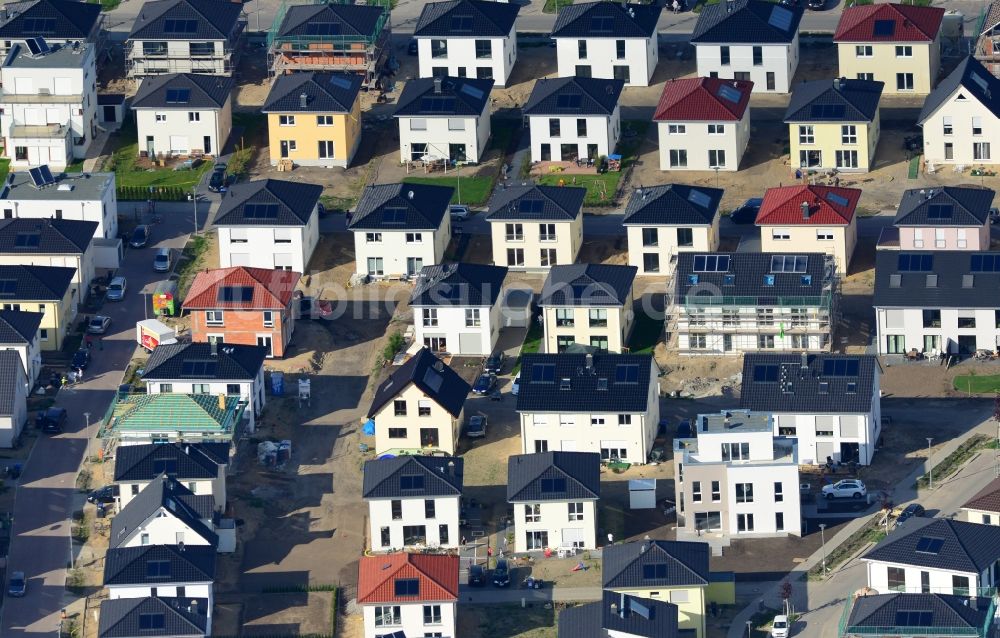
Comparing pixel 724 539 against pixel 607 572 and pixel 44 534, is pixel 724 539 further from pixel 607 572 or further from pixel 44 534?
pixel 44 534

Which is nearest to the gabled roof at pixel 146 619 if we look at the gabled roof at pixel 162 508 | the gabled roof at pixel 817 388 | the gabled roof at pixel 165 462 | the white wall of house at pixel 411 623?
the gabled roof at pixel 162 508

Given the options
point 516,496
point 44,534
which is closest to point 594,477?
point 516,496

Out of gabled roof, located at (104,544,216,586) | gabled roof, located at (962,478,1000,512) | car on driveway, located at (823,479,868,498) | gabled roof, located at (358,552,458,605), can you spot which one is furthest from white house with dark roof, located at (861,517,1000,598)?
gabled roof, located at (104,544,216,586)

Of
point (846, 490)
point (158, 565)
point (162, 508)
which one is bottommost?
point (158, 565)

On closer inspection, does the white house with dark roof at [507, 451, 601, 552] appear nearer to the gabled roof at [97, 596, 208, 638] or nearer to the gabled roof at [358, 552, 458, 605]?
the gabled roof at [358, 552, 458, 605]

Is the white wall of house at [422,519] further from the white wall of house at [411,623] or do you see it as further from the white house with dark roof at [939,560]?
the white house with dark roof at [939,560]

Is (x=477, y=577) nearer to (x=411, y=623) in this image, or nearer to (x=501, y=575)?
(x=501, y=575)

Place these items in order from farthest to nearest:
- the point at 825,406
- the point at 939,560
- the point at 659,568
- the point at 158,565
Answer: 1. the point at 825,406
2. the point at 158,565
3. the point at 659,568
4. the point at 939,560

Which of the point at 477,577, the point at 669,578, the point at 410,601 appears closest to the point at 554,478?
the point at 477,577
